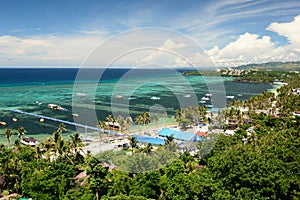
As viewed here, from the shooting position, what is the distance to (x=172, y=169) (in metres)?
14.6

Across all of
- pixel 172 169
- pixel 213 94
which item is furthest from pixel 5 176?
pixel 213 94

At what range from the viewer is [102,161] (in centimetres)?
1644

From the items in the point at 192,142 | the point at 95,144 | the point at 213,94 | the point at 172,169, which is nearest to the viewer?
the point at 172,169

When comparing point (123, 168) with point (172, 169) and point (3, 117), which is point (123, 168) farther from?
point (3, 117)

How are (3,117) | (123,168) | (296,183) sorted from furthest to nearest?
(3,117) → (123,168) → (296,183)

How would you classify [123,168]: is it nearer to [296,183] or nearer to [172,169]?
[172,169]

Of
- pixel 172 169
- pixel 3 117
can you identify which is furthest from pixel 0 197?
pixel 3 117

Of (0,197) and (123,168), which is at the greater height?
(123,168)

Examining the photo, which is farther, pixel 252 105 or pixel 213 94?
pixel 213 94

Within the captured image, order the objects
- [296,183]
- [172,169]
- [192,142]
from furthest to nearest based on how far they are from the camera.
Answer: [192,142] < [172,169] < [296,183]

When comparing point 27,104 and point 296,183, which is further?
point 27,104

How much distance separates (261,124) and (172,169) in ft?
74.4

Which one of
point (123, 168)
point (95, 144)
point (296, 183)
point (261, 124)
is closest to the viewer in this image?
point (296, 183)

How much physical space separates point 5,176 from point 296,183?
17435 mm
